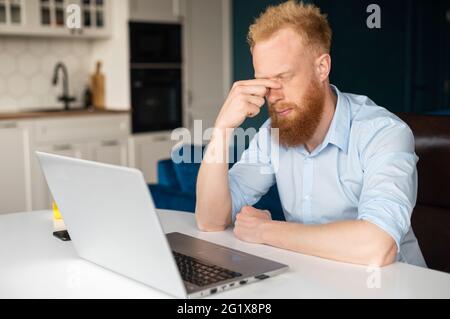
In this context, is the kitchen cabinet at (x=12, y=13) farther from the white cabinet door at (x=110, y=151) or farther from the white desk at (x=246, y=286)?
the white desk at (x=246, y=286)

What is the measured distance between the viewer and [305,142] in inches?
67.9

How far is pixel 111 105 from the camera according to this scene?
17.1ft

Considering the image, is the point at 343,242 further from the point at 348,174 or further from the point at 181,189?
the point at 181,189

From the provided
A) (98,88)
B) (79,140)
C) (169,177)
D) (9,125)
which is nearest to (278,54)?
(169,177)

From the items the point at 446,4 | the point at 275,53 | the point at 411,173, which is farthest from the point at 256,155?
the point at 446,4

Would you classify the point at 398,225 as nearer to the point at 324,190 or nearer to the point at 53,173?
the point at 324,190

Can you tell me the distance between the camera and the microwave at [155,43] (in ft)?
16.5

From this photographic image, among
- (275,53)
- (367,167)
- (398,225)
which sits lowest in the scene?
(398,225)

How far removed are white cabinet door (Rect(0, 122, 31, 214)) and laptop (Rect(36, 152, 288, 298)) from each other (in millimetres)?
3324

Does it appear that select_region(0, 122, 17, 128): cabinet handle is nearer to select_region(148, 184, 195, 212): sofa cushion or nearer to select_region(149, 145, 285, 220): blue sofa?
select_region(149, 145, 285, 220): blue sofa

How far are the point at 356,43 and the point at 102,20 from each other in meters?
2.28

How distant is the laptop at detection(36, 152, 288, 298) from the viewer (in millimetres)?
1001

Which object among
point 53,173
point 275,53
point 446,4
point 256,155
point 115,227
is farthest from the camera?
point 446,4

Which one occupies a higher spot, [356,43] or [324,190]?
[356,43]
